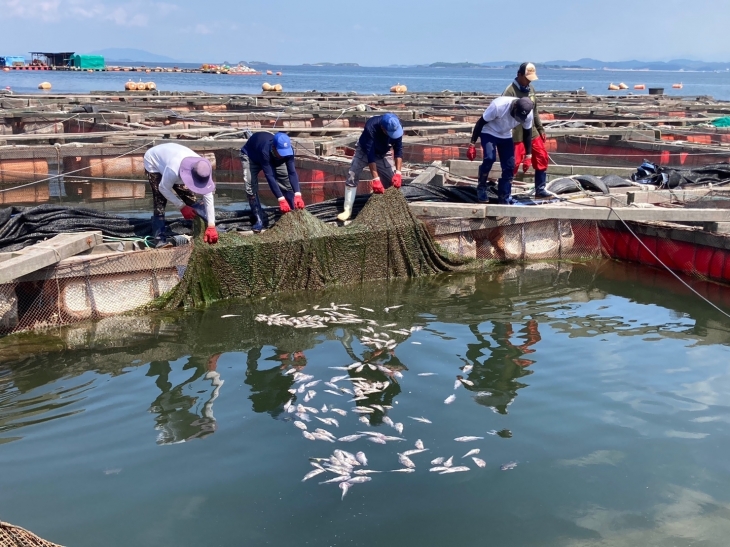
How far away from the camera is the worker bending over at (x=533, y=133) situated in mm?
11289

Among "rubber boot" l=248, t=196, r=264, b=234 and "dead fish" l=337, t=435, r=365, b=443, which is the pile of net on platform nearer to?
"rubber boot" l=248, t=196, r=264, b=234

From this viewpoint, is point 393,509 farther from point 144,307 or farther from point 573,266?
point 573,266

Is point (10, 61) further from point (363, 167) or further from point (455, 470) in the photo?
point (455, 470)

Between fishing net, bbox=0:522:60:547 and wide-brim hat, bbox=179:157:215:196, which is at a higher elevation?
wide-brim hat, bbox=179:157:215:196

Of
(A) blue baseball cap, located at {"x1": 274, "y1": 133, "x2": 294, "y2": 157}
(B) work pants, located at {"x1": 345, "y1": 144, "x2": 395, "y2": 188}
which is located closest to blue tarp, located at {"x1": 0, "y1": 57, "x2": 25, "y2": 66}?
(B) work pants, located at {"x1": 345, "y1": 144, "x2": 395, "y2": 188}

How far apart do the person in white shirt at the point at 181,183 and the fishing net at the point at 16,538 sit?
5.58m

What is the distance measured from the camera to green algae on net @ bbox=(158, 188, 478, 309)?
980 cm

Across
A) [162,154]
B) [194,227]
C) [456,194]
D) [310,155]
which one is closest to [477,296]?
[456,194]

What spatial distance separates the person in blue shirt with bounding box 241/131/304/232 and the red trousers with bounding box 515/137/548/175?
377cm

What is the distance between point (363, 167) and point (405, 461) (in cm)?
627

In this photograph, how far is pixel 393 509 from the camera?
17.6 feet

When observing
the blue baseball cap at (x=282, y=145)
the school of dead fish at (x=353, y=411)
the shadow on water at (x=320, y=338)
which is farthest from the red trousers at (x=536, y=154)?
the school of dead fish at (x=353, y=411)

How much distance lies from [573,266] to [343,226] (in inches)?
162

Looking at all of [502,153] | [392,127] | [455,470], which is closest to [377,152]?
[392,127]
